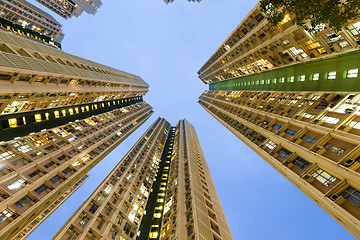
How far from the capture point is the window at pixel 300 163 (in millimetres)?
21842

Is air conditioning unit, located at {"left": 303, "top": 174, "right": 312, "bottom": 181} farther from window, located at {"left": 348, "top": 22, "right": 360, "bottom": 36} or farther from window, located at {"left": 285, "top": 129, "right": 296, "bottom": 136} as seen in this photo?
window, located at {"left": 348, "top": 22, "right": 360, "bottom": 36}

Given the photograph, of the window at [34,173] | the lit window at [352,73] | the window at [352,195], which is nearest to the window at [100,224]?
the window at [34,173]

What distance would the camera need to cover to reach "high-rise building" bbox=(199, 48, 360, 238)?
16.1 metres

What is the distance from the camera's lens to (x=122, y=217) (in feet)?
122

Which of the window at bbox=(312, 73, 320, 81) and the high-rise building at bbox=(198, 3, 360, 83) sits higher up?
the high-rise building at bbox=(198, 3, 360, 83)

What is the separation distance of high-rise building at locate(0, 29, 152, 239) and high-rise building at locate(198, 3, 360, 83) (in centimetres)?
4137

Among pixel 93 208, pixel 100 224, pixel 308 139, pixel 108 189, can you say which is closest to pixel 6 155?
pixel 93 208

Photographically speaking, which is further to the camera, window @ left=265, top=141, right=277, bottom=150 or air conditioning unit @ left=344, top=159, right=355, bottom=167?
window @ left=265, top=141, right=277, bottom=150

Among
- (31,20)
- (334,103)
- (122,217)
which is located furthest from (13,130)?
(31,20)

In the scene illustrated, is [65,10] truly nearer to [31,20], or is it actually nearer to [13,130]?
[31,20]

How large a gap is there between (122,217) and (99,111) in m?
48.3

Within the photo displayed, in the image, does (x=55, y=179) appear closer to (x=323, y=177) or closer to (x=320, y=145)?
(x=323, y=177)

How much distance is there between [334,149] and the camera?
62.1 ft

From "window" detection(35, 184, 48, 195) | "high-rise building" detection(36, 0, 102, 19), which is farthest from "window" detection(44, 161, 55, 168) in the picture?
"high-rise building" detection(36, 0, 102, 19)
